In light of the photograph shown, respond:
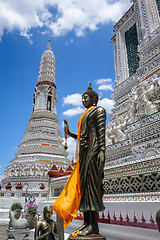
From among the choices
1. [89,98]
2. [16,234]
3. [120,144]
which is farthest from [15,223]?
[120,144]

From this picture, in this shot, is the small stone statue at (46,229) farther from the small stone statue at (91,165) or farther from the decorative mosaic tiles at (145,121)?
the decorative mosaic tiles at (145,121)

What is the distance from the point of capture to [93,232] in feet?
6.76

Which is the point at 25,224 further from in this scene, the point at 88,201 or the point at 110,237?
the point at 88,201

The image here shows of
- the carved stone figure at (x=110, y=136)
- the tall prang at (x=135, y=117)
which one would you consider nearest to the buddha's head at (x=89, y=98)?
the tall prang at (x=135, y=117)

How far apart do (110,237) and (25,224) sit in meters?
2.05

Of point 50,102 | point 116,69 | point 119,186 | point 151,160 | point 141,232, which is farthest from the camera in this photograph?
point 50,102

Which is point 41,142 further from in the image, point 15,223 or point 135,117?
point 15,223

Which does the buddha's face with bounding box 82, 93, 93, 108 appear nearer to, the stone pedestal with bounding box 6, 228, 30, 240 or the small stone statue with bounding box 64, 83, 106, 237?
the small stone statue with bounding box 64, 83, 106, 237

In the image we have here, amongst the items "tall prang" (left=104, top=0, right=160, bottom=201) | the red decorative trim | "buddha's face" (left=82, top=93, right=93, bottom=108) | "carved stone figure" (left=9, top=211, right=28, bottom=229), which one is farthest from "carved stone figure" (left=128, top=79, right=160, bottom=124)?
"carved stone figure" (left=9, top=211, right=28, bottom=229)

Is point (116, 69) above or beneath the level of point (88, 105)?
above

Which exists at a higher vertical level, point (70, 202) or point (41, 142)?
point (41, 142)

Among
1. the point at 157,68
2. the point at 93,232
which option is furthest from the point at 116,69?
the point at 93,232

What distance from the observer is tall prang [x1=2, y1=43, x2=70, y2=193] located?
57.5ft

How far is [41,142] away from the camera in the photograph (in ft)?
66.6
